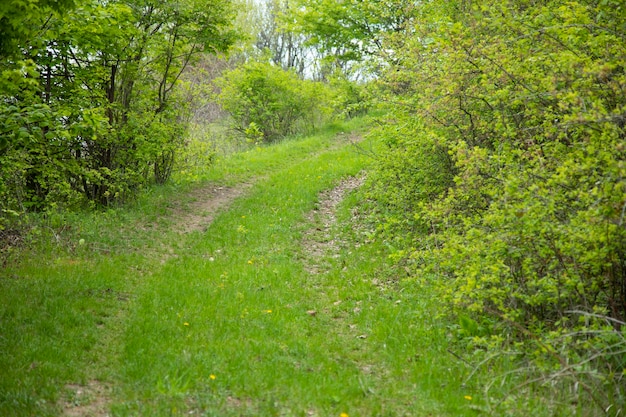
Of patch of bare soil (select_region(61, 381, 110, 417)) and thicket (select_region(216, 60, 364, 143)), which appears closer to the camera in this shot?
patch of bare soil (select_region(61, 381, 110, 417))

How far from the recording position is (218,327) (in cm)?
646

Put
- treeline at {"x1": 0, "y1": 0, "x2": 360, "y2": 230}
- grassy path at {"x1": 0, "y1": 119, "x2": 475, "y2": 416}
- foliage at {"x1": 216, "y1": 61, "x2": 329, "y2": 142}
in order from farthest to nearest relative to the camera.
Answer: foliage at {"x1": 216, "y1": 61, "x2": 329, "y2": 142}, treeline at {"x1": 0, "y1": 0, "x2": 360, "y2": 230}, grassy path at {"x1": 0, "y1": 119, "x2": 475, "y2": 416}

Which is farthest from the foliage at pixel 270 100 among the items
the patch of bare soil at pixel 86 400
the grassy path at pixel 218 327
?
the patch of bare soil at pixel 86 400

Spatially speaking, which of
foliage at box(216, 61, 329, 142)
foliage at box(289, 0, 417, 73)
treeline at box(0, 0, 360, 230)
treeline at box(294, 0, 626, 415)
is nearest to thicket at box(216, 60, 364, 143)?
foliage at box(216, 61, 329, 142)

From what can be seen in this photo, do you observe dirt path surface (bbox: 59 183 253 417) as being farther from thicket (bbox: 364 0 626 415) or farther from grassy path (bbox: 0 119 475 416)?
thicket (bbox: 364 0 626 415)

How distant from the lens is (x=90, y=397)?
15.8 feet

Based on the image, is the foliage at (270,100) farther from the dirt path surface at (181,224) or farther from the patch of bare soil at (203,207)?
the dirt path surface at (181,224)

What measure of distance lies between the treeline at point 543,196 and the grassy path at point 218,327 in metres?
0.76

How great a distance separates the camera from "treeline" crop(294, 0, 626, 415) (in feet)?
15.7

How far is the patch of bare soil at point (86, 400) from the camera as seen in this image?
4566 millimetres

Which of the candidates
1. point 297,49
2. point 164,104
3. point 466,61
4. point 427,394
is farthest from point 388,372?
point 297,49

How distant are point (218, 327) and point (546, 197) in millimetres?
3983

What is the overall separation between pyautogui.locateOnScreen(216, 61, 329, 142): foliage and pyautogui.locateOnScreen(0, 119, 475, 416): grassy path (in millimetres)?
Result: 10813

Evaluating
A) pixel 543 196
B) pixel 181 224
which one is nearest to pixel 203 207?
pixel 181 224
